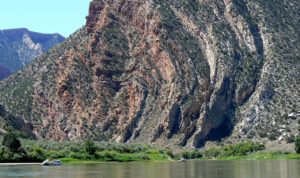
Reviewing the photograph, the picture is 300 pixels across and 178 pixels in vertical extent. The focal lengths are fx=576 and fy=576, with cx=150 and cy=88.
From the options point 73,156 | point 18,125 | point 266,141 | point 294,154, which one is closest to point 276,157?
point 294,154

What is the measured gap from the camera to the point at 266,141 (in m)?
192

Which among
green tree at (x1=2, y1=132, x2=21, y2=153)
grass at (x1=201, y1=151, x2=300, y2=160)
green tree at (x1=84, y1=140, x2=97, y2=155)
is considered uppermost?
green tree at (x1=2, y1=132, x2=21, y2=153)

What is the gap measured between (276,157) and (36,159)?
7033 centimetres

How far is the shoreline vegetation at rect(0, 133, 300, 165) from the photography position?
409 feet

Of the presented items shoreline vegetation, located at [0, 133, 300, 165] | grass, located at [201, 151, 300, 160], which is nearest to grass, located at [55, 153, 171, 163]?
shoreline vegetation, located at [0, 133, 300, 165]

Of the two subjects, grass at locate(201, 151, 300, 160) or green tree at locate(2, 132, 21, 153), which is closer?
green tree at locate(2, 132, 21, 153)

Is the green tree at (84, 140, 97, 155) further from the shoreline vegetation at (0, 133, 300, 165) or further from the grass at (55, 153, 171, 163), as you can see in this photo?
the grass at (55, 153, 171, 163)

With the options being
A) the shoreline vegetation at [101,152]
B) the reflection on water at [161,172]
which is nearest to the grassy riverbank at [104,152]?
the shoreline vegetation at [101,152]

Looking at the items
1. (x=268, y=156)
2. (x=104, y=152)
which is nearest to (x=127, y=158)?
(x=104, y=152)

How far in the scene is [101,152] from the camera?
144 metres

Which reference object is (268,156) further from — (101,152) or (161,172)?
(161,172)

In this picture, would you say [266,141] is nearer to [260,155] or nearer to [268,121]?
[268,121]

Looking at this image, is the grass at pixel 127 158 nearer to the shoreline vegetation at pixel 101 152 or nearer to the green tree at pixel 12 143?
the shoreline vegetation at pixel 101 152

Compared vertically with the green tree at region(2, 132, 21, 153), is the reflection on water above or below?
below
